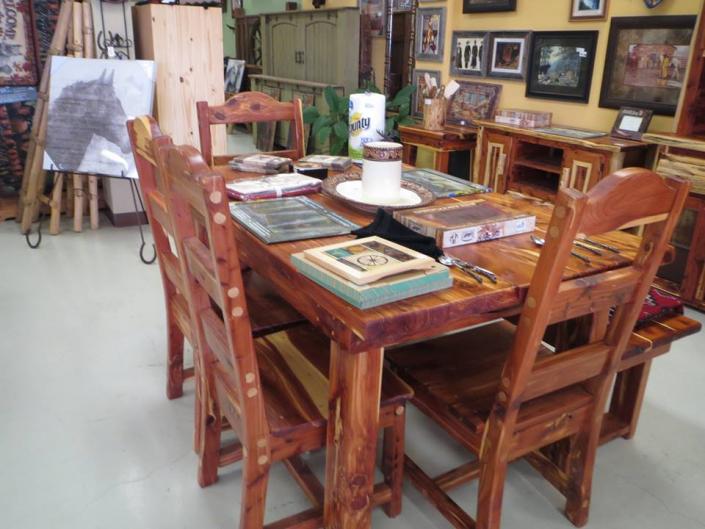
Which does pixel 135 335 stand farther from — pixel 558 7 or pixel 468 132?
pixel 558 7

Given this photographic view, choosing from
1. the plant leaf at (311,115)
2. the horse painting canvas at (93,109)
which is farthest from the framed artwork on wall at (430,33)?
the horse painting canvas at (93,109)

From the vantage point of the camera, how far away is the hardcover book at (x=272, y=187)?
1811mm

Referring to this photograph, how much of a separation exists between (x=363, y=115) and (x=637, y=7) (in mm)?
2187

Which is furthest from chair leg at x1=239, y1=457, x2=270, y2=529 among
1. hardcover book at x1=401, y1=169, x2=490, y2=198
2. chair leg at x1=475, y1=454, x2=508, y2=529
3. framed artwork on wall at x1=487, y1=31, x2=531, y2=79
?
framed artwork on wall at x1=487, y1=31, x2=531, y2=79

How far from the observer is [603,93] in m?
3.55

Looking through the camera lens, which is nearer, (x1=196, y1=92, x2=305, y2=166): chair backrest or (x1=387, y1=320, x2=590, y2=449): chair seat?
(x1=387, y1=320, x2=590, y2=449): chair seat

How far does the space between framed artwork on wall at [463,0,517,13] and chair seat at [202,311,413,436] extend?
3208mm

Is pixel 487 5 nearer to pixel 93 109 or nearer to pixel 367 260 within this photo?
pixel 93 109

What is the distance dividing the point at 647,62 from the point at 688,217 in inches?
38.6

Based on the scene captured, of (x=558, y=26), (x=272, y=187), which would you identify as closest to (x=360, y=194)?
(x=272, y=187)

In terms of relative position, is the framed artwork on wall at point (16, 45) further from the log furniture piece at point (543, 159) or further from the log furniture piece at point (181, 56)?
the log furniture piece at point (543, 159)

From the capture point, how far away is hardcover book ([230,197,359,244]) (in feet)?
4.83

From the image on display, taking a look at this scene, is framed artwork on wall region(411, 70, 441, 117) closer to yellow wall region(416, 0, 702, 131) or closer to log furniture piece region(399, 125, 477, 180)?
yellow wall region(416, 0, 702, 131)

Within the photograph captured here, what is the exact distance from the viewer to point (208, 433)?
1643 millimetres
